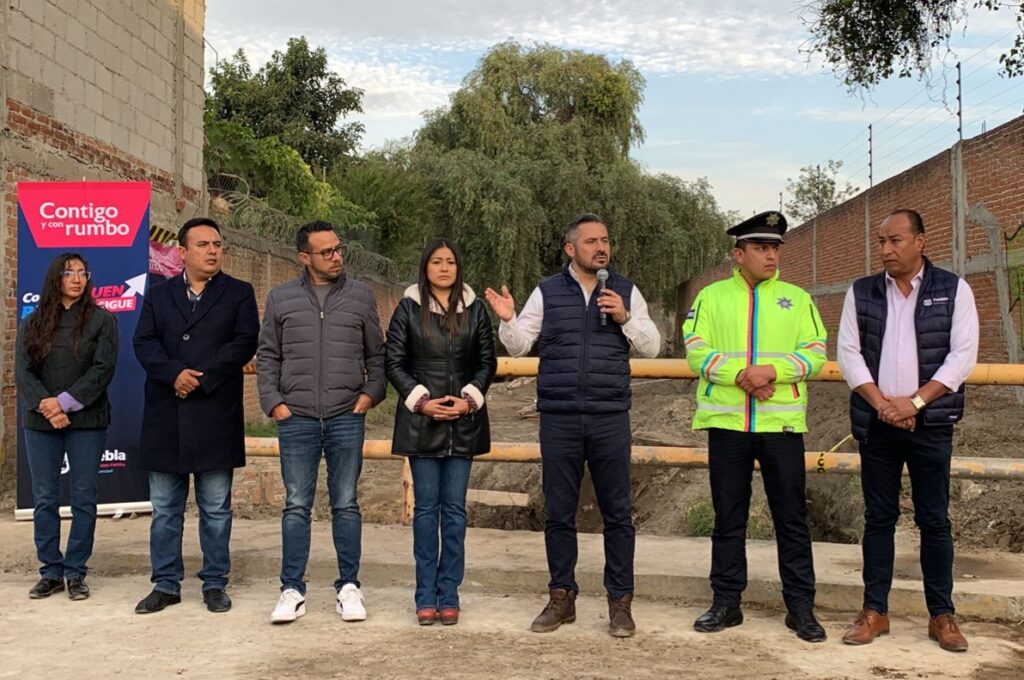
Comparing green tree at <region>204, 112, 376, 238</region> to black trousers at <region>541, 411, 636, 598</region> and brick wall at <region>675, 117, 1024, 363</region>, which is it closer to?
brick wall at <region>675, 117, 1024, 363</region>

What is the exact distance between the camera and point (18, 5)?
8.07 m

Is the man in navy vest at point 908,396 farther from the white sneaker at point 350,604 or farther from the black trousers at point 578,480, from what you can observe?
the white sneaker at point 350,604

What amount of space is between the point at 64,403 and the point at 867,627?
397 cm

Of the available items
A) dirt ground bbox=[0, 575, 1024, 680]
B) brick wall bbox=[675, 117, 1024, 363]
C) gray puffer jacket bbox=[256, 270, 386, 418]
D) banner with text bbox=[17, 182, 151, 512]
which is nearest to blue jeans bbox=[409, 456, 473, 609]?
dirt ground bbox=[0, 575, 1024, 680]

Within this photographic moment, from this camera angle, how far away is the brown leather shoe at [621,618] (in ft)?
14.1

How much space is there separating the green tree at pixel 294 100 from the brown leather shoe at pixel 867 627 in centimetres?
3361

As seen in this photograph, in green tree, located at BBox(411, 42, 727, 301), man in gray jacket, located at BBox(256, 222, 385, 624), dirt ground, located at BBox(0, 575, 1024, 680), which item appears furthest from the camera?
green tree, located at BBox(411, 42, 727, 301)

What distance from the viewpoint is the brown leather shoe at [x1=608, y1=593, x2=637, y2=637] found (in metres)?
4.29

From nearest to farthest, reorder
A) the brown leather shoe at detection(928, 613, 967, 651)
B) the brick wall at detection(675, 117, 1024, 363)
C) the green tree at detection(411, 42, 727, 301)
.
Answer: the brown leather shoe at detection(928, 613, 967, 651) → the brick wall at detection(675, 117, 1024, 363) → the green tree at detection(411, 42, 727, 301)

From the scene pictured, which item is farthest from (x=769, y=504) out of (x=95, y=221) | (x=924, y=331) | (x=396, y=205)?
(x=396, y=205)

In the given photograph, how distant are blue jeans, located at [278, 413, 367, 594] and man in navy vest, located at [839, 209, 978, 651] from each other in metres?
2.30

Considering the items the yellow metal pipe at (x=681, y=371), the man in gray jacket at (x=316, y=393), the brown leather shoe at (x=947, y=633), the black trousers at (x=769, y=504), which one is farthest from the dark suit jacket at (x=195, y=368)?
the brown leather shoe at (x=947, y=633)

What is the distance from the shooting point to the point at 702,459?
215 inches

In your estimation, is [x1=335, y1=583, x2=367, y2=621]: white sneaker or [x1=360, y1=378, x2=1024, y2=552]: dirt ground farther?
[x1=360, y1=378, x2=1024, y2=552]: dirt ground
